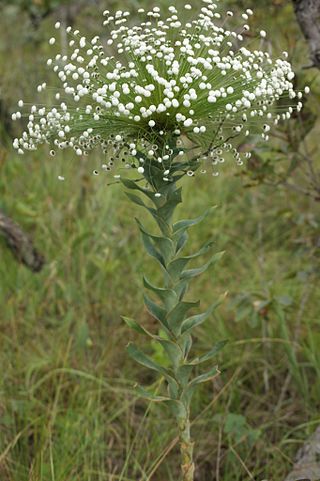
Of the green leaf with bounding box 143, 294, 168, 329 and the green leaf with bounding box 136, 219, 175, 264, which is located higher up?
the green leaf with bounding box 136, 219, 175, 264

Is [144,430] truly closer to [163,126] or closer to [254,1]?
[163,126]

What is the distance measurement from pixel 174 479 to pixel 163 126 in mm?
1562

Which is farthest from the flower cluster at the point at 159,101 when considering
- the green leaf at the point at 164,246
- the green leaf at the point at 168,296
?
the green leaf at the point at 168,296

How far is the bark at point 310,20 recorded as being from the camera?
9.03ft

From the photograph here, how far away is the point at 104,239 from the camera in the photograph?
159 inches

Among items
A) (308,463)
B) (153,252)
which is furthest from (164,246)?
(308,463)

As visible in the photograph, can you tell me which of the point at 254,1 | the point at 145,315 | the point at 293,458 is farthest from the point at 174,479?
the point at 254,1

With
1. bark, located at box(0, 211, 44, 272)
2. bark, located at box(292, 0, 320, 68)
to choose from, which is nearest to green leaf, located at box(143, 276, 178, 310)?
bark, located at box(292, 0, 320, 68)

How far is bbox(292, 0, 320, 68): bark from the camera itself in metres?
2.75

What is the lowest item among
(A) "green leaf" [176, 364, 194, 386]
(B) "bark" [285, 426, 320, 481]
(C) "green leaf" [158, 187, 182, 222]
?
(B) "bark" [285, 426, 320, 481]

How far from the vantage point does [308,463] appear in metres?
2.39

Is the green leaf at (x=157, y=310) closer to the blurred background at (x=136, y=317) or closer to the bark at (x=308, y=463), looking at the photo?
the blurred background at (x=136, y=317)

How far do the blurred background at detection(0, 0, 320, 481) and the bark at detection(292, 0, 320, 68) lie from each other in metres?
0.12

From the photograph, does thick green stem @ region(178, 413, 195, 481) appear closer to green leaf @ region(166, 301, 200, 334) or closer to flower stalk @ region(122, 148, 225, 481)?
flower stalk @ region(122, 148, 225, 481)
